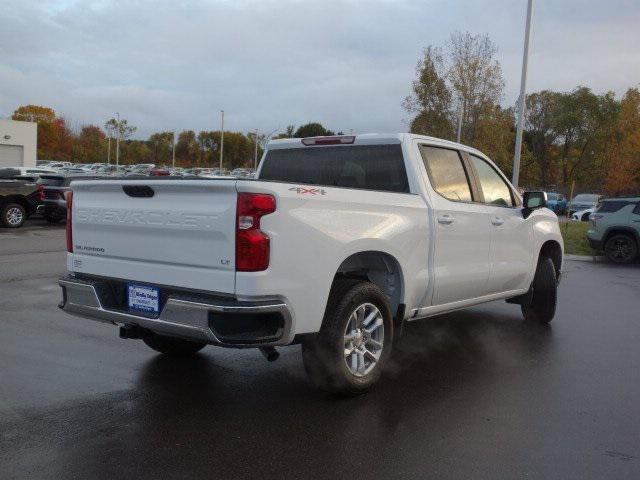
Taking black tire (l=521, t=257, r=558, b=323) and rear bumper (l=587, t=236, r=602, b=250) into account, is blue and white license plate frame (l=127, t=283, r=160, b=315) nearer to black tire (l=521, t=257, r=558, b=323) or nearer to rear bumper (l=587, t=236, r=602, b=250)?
black tire (l=521, t=257, r=558, b=323)

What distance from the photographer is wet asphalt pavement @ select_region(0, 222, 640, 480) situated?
376cm

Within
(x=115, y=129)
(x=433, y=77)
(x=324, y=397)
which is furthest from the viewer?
(x=115, y=129)

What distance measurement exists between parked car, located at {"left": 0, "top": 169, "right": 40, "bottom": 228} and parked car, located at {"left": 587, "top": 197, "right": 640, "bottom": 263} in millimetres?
15322

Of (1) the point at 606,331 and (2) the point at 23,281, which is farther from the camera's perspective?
(2) the point at 23,281

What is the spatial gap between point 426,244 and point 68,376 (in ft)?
10.0

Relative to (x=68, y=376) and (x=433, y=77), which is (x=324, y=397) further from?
(x=433, y=77)

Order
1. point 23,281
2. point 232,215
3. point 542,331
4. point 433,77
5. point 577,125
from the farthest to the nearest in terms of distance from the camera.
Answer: point 577,125
point 433,77
point 23,281
point 542,331
point 232,215

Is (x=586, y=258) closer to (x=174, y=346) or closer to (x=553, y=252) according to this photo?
(x=553, y=252)

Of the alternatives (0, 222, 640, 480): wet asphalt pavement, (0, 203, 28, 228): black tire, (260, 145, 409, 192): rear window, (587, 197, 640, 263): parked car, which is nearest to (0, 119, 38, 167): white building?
(0, 203, 28, 228): black tire

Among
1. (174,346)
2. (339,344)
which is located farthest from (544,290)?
(174,346)

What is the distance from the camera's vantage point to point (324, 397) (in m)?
4.94

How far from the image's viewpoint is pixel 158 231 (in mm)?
4422

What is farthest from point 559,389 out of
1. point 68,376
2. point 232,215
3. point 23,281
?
point 23,281

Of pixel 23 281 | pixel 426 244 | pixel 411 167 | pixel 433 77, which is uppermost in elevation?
pixel 433 77
